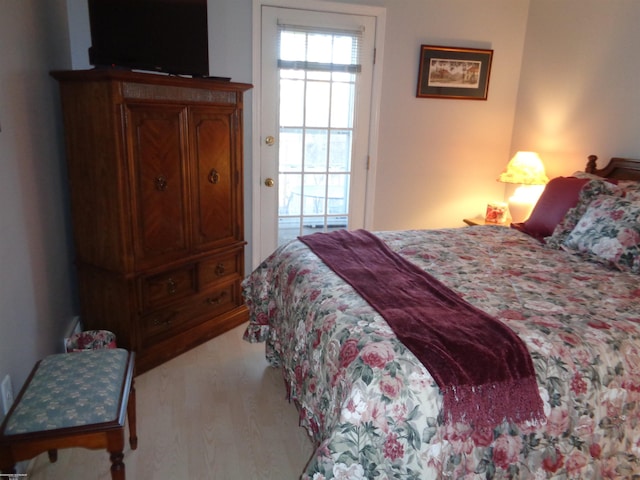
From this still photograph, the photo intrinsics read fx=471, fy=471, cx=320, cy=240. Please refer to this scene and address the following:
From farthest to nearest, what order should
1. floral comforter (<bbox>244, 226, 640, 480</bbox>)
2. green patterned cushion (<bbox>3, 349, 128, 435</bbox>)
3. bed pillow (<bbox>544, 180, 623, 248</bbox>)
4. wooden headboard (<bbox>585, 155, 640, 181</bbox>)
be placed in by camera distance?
wooden headboard (<bbox>585, 155, 640, 181</bbox>) → bed pillow (<bbox>544, 180, 623, 248</bbox>) → green patterned cushion (<bbox>3, 349, 128, 435</bbox>) → floral comforter (<bbox>244, 226, 640, 480</bbox>)

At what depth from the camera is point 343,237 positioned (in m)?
2.54

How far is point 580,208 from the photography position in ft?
8.54

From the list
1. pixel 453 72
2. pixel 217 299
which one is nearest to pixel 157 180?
pixel 217 299

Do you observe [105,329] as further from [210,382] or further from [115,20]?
[115,20]

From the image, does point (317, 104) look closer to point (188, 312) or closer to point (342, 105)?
point (342, 105)

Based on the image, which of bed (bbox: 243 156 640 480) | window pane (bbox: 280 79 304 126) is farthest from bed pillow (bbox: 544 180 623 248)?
window pane (bbox: 280 79 304 126)

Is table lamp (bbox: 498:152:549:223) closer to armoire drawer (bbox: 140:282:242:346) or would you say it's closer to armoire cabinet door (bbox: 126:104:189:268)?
armoire drawer (bbox: 140:282:242:346)

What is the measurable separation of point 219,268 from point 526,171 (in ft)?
7.65

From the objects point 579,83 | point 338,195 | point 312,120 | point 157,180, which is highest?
point 579,83

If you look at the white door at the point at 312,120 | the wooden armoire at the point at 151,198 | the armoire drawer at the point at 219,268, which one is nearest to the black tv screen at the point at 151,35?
the wooden armoire at the point at 151,198

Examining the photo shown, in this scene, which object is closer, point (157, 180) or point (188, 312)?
point (157, 180)

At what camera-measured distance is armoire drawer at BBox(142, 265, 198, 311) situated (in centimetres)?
254

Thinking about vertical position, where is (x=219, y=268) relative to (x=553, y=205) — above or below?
below

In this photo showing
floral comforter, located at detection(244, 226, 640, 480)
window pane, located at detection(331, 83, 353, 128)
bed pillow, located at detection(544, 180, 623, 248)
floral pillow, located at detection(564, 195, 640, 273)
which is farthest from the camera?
window pane, located at detection(331, 83, 353, 128)
